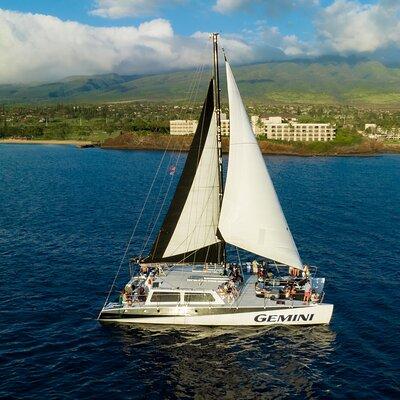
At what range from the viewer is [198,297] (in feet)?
132

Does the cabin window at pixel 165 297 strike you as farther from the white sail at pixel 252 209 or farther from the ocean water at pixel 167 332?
the white sail at pixel 252 209

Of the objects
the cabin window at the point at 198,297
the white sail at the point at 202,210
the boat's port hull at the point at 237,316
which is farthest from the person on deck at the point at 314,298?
the white sail at the point at 202,210

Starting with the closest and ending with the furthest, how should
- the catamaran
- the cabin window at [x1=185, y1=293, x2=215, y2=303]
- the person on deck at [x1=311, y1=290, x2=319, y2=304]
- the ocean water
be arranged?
1. the ocean water
2. the catamaran
3. the cabin window at [x1=185, y1=293, x2=215, y2=303]
4. the person on deck at [x1=311, y1=290, x2=319, y2=304]

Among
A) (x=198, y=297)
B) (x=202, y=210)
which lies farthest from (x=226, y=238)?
(x=198, y=297)

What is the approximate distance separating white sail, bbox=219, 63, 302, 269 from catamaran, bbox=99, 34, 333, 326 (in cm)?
7

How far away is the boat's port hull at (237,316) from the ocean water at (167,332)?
69 cm

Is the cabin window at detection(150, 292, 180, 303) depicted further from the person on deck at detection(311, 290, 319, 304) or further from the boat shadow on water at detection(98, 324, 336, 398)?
the person on deck at detection(311, 290, 319, 304)

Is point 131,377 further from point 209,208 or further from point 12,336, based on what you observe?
point 209,208

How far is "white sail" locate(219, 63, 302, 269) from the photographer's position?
39656 mm

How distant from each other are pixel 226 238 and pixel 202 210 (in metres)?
3.23

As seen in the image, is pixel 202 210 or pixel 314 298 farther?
pixel 202 210

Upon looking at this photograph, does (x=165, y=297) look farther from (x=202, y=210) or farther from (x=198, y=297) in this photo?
(x=202, y=210)

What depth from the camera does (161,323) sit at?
4028 cm

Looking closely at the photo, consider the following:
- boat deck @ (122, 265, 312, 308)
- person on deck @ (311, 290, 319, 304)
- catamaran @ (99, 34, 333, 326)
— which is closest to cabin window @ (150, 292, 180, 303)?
catamaran @ (99, 34, 333, 326)
